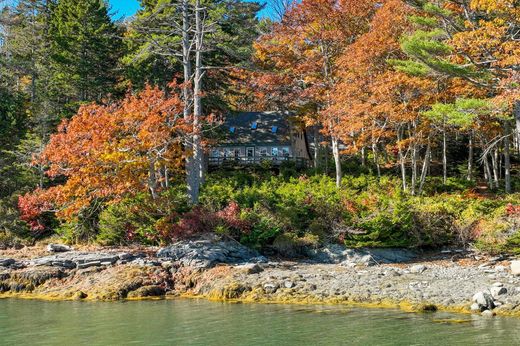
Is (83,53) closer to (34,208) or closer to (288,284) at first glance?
(34,208)

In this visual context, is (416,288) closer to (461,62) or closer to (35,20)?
(461,62)

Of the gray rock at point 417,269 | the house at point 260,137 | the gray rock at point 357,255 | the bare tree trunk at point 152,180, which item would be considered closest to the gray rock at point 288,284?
the gray rock at point 417,269

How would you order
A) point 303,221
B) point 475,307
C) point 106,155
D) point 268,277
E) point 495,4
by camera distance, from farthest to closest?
point 303,221 < point 106,155 < point 495,4 < point 268,277 < point 475,307

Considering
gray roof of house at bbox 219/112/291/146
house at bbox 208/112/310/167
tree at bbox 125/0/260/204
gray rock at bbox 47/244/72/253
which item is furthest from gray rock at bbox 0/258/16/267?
gray roof of house at bbox 219/112/291/146

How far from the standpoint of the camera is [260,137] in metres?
41.5

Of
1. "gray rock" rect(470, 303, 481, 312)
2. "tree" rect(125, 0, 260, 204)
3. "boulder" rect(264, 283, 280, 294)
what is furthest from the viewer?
"tree" rect(125, 0, 260, 204)

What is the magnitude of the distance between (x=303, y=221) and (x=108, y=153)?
28.1 feet

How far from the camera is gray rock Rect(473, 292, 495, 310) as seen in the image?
12.9 m

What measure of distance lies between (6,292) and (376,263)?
1297cm

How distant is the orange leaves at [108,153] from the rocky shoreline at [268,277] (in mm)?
2494

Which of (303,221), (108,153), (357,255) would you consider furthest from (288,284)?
(108,153)

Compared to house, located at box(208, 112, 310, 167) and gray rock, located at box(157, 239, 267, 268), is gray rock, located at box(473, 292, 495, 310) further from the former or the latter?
house, located at box(208, 112, 310, 167)

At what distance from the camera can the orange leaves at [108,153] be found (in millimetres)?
21844

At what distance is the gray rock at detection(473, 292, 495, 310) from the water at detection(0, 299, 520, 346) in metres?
0.75
